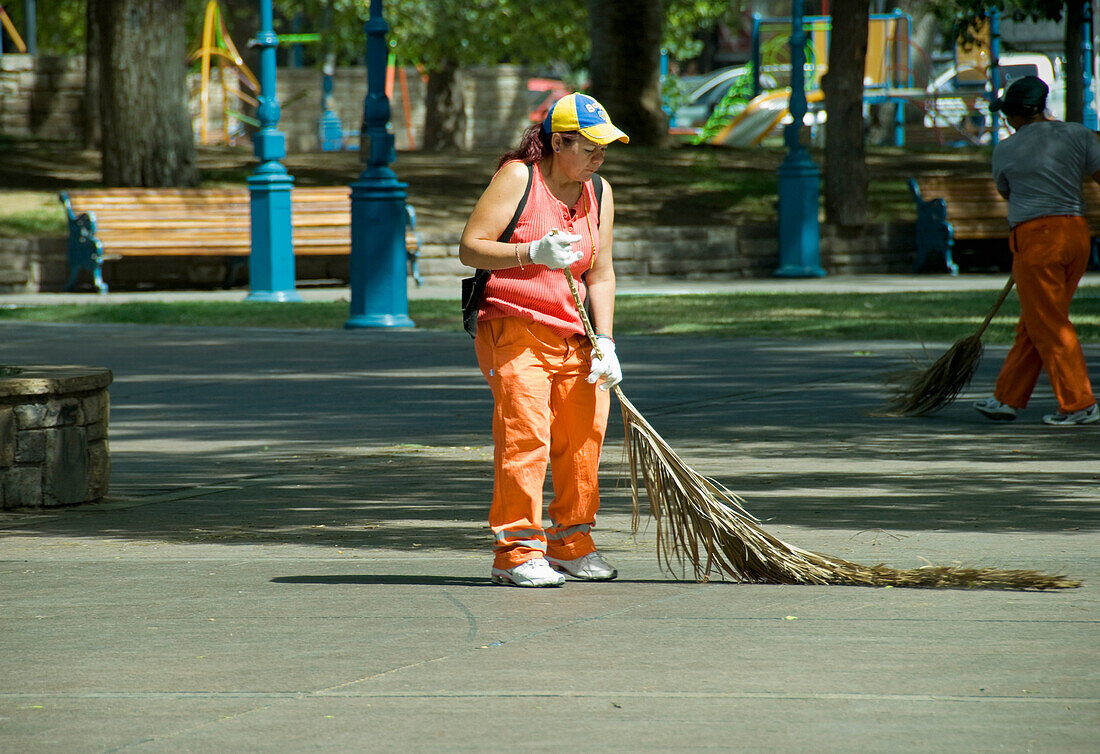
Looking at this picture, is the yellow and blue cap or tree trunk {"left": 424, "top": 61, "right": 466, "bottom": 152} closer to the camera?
the yellow and blue cap

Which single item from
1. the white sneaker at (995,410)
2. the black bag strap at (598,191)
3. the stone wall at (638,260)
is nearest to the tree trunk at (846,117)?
the stone wall at (638,260)

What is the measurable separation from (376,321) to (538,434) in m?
9.40

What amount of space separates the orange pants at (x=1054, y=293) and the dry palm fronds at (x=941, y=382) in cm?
40

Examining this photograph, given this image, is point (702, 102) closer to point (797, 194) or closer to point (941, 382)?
point (797, 194)

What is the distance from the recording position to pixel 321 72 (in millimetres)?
40594

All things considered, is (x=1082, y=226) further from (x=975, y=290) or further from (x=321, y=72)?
(x=321, y=72)

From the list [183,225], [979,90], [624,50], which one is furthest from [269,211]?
[979,90]

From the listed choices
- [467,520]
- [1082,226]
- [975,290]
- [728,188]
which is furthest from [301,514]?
[728,188]

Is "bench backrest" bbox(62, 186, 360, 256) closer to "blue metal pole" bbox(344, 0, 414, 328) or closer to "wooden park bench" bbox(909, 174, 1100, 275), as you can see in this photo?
"blue metal pole" bbox(344, 0, 414, 328)

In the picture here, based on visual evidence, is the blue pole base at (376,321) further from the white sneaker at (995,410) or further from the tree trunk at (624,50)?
the tree trunk at (624,50)

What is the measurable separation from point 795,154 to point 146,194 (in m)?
7.64

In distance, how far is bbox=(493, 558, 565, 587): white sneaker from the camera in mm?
5332

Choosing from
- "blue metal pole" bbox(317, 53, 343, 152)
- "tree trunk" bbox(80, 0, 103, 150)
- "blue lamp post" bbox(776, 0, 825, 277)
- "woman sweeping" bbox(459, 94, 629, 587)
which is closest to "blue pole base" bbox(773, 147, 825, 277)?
"blue lamp post" bbox(776, 0, 825, 277)

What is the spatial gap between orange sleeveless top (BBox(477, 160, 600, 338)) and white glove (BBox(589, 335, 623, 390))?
0.09m
